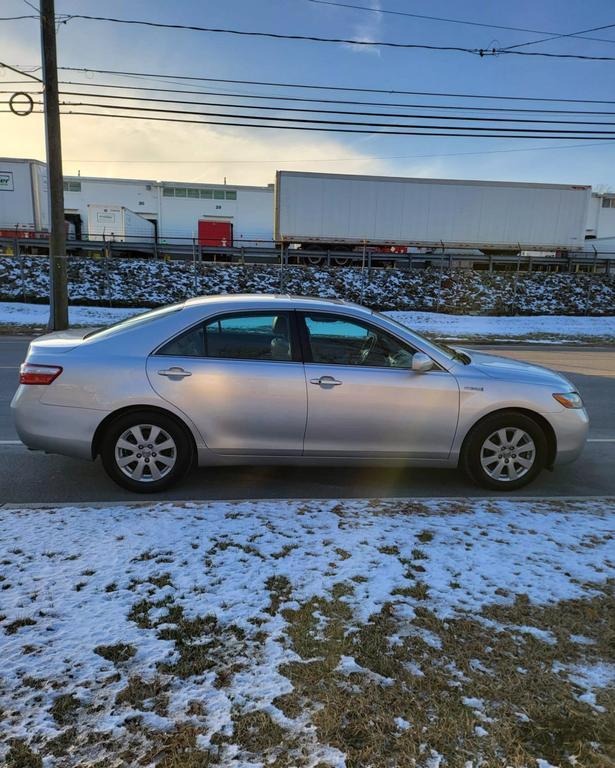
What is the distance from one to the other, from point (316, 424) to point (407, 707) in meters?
2.44

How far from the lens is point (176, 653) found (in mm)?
2221

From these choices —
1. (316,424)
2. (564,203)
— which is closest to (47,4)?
(316,424)

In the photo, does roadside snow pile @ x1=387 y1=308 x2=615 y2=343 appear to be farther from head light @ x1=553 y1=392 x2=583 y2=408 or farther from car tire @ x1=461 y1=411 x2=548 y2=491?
car tire @ x1=461 y1=411 x2=548 y2=491

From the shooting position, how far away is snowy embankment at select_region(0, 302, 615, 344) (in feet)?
54.8

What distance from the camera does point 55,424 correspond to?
4.18 meters

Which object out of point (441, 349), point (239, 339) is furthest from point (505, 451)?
point (239, 339)

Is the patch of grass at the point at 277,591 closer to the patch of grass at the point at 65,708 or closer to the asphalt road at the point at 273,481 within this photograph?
the patch of grass at the point at 65,708

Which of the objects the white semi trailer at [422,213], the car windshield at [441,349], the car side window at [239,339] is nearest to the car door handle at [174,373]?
the car side window at [239,339]

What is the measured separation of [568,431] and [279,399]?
94.2 inches

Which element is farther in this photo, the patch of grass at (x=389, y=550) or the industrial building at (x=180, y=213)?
the industrial building at (x=180, y=213)

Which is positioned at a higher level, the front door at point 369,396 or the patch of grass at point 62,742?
the front door at point 369,396

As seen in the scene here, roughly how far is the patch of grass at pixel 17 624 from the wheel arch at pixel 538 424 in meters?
3.25

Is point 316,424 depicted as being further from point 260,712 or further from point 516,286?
point 516,286

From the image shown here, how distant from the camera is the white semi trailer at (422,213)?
25.3 meters
